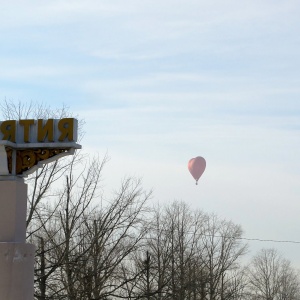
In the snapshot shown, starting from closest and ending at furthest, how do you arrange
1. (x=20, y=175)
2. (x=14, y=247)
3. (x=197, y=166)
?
(x=14, y=247), (x=20, y=175), (x=197, y=166)

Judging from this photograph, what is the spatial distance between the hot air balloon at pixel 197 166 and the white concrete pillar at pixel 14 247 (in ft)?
69.8

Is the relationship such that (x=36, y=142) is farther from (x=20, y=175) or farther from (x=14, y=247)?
(x=14, y=247)

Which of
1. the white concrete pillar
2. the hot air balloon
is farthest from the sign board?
the hot air balloon

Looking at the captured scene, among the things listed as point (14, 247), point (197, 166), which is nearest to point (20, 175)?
point (14, 247)

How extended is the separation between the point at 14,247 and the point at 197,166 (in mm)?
22504

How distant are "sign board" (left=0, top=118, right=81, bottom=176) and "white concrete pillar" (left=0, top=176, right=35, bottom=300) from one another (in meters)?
0.35

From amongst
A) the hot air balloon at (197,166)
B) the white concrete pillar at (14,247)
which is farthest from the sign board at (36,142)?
the hot air balloon at (197,166)

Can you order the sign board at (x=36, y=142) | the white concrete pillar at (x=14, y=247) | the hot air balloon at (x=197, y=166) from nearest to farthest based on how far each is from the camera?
the white concrete pillar at (x=14, y=247)
the sign board at (x=36, y=142)
the hot air balloon at (x=197, y=166)

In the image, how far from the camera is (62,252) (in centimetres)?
3030

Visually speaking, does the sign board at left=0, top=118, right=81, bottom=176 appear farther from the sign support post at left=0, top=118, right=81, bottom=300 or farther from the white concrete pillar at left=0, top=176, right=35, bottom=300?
the white concrete pillar at left=0, top=176, right=35, bottom=300

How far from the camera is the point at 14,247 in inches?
690

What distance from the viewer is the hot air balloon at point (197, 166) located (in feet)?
128

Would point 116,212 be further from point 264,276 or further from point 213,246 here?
point 264,276

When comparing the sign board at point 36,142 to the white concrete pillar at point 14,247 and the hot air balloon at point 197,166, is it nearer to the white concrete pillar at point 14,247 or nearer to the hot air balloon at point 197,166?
the white concrete pillar at point 14,247
